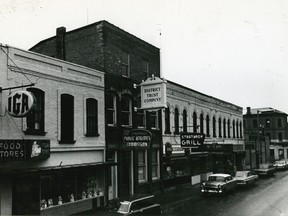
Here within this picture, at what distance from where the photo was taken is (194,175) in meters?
30.8

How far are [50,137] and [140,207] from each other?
5520 mm

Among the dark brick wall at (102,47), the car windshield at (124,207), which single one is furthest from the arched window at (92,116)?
the car windshield at (124,207)

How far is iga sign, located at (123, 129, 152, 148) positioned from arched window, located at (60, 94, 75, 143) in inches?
134

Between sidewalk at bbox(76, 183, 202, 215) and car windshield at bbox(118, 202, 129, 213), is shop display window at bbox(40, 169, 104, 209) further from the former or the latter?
car windshield at bbox(118, 202, 129, 213)

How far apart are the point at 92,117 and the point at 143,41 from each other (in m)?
8.22

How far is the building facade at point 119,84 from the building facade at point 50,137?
46.0 inches

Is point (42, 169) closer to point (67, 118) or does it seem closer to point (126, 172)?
point (67, 118)

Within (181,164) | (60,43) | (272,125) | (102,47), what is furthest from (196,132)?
(272,125)

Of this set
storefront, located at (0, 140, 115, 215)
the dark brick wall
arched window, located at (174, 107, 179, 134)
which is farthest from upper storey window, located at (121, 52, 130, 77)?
arched window, located at (174, 107, 179, 134)

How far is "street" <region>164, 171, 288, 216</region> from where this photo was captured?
17.4 meters

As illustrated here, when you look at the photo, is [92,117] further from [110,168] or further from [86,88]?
[110,168]

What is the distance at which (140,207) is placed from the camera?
1478cm

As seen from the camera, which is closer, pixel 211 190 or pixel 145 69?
pixel 211 190

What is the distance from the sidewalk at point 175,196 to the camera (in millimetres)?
19484
